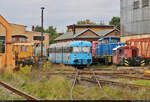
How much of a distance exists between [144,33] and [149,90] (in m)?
25.9

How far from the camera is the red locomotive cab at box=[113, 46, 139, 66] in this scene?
Result: 2328 centimetres

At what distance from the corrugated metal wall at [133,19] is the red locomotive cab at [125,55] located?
31.6ft

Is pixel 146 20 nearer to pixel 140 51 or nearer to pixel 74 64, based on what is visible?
pixel 140 51

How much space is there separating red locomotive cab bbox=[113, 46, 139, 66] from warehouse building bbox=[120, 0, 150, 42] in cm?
922

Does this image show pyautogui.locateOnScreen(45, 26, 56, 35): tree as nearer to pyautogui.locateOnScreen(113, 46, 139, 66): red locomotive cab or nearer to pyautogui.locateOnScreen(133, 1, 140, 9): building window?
pyautogui.locateOnScreen(133, 1, 140, 9): building window

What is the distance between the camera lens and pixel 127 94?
8.72 metres

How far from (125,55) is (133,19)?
44.8 ft

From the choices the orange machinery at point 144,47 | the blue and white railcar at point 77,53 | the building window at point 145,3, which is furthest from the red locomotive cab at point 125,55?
the building window at point 145,3

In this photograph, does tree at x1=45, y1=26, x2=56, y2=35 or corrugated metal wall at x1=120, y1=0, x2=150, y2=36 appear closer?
corrugated metal wall at x1=120, y1=0, x2=150, y2=36

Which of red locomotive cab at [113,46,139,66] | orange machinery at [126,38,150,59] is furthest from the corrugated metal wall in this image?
red locomotive cab at [113,46,139,66]

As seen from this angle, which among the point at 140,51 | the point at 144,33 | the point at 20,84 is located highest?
the point at 144,33

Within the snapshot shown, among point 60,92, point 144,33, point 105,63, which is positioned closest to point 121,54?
point 105,63

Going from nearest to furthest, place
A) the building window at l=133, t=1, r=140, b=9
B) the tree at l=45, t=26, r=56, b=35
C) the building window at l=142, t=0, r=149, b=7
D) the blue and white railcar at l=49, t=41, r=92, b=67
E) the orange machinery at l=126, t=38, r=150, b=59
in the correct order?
the blue and white railcar at l=49, t=41, r=92, b=67 → the orange machinery at l=126, t=38, r=150, b=59 → the building window at l=142, t=0, r=149, b=7 → the building window at l=133, t=1, r=140, b=9 → the tree at l=45, t=26, r=56, b=35

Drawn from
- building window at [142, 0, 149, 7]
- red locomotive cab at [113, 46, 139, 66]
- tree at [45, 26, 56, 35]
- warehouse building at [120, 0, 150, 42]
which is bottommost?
red locomotive cab at [113, 46, 139, 66]
